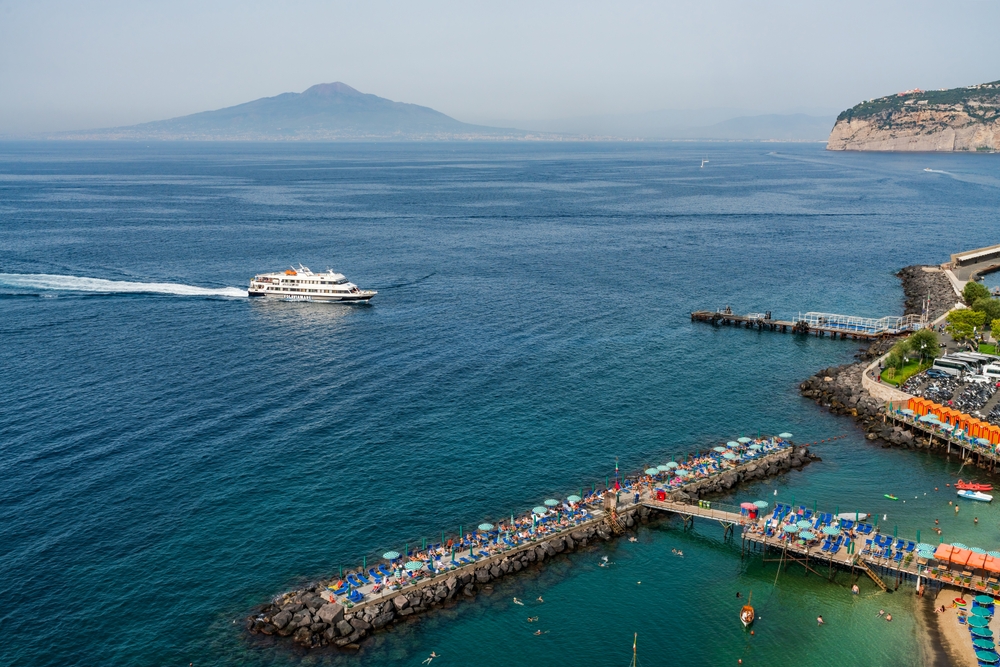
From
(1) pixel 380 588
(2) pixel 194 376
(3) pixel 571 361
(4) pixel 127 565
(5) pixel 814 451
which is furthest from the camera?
(3) pixel 571 361

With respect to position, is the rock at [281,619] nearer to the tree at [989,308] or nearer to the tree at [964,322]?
the tree at [964,322]

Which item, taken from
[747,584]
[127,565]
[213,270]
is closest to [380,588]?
[127,565]

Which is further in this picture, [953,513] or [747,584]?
[953,513]

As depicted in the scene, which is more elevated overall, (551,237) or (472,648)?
(551,237)

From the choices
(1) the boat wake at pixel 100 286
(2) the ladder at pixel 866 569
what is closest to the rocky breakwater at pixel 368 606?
(2) the ladder at pixel 866 569

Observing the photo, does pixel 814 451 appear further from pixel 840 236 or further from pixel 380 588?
pixel 840 236

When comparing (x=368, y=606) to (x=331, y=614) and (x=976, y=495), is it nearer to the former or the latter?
(x=331, y=614)

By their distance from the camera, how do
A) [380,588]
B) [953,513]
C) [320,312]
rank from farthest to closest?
[320,312]
[953,513]
[380,588]
